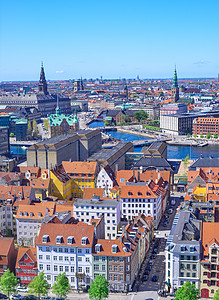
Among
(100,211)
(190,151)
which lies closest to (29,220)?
(100,211)

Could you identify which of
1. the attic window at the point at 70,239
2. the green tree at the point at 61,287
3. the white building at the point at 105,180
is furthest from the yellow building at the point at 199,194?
the green tree at the point at 61,287

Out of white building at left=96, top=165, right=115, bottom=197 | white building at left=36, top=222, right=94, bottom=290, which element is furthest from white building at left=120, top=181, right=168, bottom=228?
white building at left=36, top=222, right=94, bottom=290

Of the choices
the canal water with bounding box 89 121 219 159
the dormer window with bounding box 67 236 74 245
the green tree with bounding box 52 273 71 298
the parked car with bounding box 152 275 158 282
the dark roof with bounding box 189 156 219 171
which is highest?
the dark roof with bounding box 189 156 219 171

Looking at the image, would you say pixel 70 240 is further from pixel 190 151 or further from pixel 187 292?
pixel 190 151

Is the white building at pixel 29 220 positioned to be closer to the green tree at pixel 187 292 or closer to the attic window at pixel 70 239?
the attic window at pixel 70 239

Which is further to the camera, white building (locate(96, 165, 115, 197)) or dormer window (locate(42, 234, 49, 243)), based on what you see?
white building (locate(96, 165, 115, 197))

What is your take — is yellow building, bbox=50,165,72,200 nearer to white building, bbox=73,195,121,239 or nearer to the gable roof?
white building, bbox=73,195,121,239

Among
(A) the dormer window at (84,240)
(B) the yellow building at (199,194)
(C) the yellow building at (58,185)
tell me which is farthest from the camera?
(C) the yellow building at (58,185)
